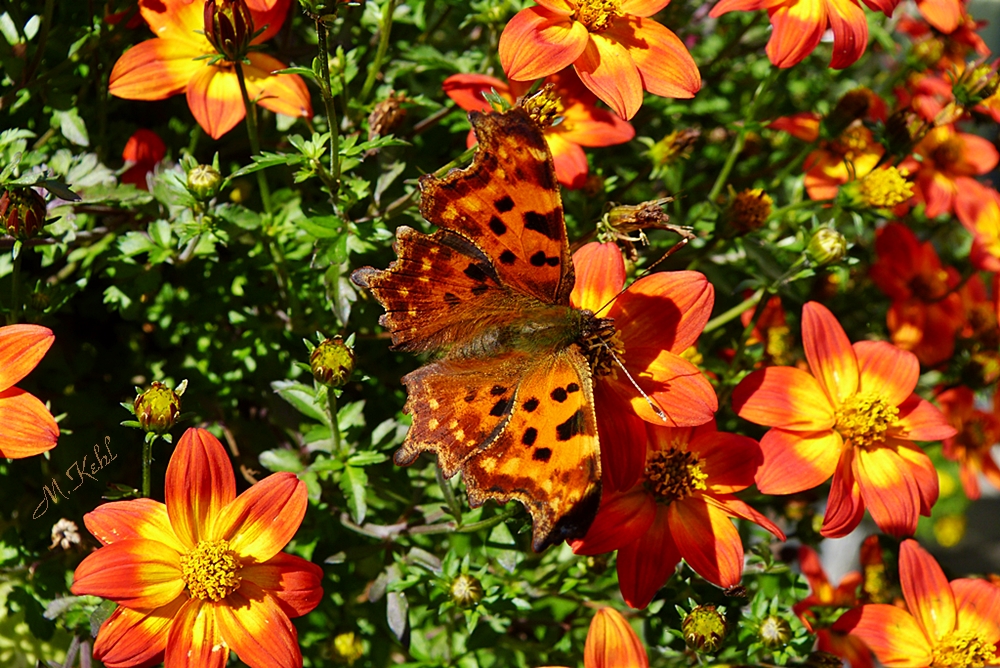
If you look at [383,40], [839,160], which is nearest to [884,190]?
[839,160]

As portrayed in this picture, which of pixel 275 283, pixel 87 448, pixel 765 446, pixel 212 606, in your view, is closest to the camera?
pixel 212 606

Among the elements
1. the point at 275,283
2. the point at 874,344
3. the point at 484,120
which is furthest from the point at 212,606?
the point at 874,344

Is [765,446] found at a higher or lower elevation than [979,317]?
higher

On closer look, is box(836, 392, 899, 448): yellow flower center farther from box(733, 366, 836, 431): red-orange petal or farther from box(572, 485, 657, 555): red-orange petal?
box(572, 485, 657, 555): red-orange petal

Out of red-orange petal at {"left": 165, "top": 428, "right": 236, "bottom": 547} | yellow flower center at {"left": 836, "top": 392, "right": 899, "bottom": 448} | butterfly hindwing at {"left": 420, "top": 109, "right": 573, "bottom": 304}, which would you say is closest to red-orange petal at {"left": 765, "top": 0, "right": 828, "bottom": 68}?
butterfly hindwing at {"left": 420, "top": 109, "right": 573, "bottom": 304}

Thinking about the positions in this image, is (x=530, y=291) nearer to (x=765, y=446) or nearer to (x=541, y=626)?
(x=765, y=446)
